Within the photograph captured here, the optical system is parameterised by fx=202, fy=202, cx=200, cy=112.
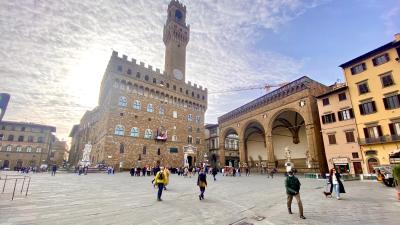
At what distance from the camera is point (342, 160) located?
23234 mm

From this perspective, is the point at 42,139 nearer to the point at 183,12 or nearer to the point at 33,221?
the point at 183,12

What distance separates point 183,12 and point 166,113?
26132mm

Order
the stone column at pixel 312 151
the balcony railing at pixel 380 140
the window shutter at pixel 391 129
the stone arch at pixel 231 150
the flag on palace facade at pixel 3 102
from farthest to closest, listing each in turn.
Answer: the stone arch at pixel 231 150, the stone column at pixel 312 151, the window shutter at pixel 391 129, the balcony railing at pixel 380 140, the flag on palace facade at pixel 3 102

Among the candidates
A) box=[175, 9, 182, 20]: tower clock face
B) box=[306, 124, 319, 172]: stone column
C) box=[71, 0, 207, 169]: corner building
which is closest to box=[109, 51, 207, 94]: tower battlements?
box=[71, 0, 207, 169]: corner building

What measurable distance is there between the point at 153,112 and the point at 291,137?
2648 centimetres

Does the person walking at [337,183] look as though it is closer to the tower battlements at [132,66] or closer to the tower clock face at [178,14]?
the tower battlements at [132,66]

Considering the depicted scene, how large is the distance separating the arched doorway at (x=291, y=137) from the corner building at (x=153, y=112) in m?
16.0

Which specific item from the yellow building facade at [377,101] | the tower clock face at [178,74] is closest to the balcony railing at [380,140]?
the yellow building facade at [377,101]

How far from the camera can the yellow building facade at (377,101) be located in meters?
19.7

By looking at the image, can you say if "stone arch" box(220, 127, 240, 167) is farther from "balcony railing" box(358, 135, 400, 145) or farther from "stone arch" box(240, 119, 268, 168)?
"balcony railing" box(358, 135, 400, 145)

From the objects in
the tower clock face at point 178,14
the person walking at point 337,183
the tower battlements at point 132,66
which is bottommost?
the person walking at point 337,183

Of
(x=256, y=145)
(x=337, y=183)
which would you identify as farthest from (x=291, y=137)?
(x=337, y=183)

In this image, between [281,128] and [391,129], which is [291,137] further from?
[391,129]

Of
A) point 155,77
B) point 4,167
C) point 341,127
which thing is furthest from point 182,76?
point 4,167
